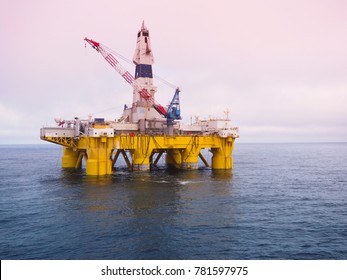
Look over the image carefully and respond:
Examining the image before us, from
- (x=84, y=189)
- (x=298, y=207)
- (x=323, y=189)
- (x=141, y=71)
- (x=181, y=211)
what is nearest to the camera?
(x=181, y=211)

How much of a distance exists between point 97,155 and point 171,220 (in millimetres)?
25240

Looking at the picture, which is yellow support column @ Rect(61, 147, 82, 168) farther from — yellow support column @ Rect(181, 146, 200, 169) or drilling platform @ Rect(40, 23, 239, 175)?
yellow support column @ Rect(181, 146, 200, 169)

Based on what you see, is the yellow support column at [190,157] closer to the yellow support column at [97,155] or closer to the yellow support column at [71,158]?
the yellow support column at [97,155]

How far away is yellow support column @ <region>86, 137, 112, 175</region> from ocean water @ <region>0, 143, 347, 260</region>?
3.75m

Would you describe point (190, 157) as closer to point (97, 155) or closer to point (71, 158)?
point (97, 155)

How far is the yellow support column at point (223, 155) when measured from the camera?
189ft

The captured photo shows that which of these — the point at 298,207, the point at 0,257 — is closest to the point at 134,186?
the point at 298,207

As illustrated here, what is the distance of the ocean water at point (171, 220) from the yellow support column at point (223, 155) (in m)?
13.6

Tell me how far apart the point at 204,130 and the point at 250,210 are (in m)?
33.5

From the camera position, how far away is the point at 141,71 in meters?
60.9

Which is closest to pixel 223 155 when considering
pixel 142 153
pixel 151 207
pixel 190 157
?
pixel 190 157

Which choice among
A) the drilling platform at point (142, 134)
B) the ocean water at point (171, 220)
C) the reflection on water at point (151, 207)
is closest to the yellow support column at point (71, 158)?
the drilling platform at point (142, 134)

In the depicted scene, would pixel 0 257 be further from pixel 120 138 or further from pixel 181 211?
pixel 120 138

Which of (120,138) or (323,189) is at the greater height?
(120,138)
